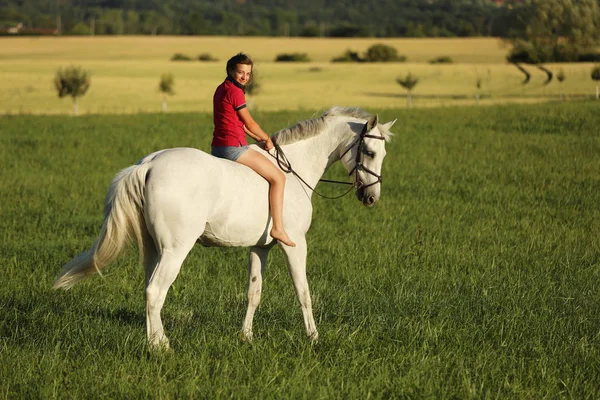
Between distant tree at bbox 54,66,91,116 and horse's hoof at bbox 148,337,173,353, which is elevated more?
horse's hoof at bbox 148,337,173,353

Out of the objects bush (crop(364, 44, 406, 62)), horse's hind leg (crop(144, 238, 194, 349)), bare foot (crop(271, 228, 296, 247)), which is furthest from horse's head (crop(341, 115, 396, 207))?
bush (crop(364, 44, 406, 62))

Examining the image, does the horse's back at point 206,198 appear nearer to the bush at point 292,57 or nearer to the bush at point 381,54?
Result: the bush at point 292,57

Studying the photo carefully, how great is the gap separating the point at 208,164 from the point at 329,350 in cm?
187

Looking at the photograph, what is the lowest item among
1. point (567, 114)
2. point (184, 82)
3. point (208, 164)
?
point (184, 82)

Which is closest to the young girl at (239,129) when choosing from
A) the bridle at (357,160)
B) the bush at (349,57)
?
the bridle at (357,160)

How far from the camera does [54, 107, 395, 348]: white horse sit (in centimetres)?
632

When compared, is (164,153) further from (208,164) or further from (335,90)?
(335,90)

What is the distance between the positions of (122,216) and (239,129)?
1416 mm

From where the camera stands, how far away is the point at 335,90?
223ft

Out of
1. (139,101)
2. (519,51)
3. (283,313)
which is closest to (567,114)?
(283,313)

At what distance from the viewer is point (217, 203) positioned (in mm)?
6672

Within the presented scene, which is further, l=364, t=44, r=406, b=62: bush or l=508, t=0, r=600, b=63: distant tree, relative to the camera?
l=364, t=44, r=406, b=62: bush

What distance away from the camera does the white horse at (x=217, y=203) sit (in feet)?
20.7

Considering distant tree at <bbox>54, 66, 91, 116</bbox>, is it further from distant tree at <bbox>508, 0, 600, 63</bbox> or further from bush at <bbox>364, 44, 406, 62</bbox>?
bush at <bbox>364, 44, 406, 62</bbox>
